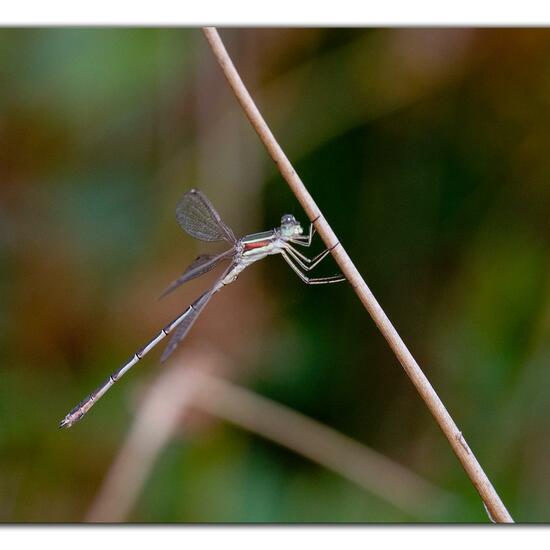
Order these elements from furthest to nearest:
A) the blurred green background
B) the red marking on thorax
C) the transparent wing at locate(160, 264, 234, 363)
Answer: the blurred green background < the transparent wing at locate(160, 264, 234, 363) < the red marking on thorax

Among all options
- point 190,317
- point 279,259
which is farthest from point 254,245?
point 279,259

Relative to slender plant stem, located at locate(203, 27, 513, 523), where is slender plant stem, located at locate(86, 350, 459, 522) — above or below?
below

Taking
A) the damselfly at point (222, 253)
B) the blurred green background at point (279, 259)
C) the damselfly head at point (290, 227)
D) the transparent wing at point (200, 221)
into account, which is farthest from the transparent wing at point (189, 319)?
the blurred green background at point (279, 259)

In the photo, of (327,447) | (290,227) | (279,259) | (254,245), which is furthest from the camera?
(279,259)

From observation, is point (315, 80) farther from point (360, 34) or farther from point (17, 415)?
point (17, 415)

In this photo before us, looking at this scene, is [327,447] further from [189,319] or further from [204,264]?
[204,264]

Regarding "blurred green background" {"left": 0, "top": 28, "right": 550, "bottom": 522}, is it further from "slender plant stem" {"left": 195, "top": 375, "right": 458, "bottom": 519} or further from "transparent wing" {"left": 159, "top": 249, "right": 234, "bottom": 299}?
"transparent wing" {"left": 159, "top": 249, "right": 234, "bottom": 299}

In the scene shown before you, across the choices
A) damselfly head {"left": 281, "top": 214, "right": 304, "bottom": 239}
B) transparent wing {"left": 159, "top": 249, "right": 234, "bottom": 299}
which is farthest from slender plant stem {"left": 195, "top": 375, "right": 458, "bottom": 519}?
damselfly head {"left": 281, "top": 214, "right": 304, "bottom": 239}
